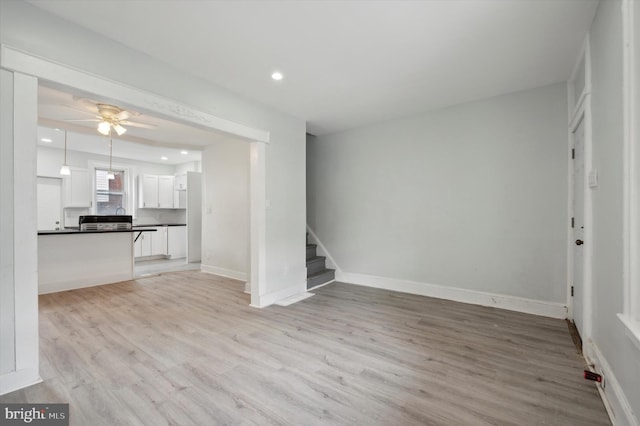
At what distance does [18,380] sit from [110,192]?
22.0 feet

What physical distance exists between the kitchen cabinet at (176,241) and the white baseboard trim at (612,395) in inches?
325

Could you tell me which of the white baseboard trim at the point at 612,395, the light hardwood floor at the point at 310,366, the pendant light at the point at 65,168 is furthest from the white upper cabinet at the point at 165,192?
the white baseboard trim at the point at 612,395

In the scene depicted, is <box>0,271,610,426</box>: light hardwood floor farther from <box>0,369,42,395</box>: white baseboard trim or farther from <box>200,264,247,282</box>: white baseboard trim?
<box>200,264,247,282</box>: white baseboard trim

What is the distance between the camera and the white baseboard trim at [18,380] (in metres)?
1.81

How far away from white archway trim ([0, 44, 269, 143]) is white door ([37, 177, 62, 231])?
5.91m

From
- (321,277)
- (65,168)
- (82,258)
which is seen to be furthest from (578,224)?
(65,168)

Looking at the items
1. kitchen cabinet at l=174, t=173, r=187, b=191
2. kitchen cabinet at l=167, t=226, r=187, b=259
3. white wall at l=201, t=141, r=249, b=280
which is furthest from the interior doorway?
kitchen cabinet at l=174, t=173, r=187, b=191

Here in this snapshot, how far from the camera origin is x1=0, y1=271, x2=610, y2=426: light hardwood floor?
1.70 meters

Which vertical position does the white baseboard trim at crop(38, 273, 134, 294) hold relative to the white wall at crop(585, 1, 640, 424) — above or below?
below

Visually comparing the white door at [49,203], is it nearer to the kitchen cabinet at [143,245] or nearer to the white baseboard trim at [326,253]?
the kitchen cabinet at [143,245]

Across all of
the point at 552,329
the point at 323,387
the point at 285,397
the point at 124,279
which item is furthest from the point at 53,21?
the point at 552,329

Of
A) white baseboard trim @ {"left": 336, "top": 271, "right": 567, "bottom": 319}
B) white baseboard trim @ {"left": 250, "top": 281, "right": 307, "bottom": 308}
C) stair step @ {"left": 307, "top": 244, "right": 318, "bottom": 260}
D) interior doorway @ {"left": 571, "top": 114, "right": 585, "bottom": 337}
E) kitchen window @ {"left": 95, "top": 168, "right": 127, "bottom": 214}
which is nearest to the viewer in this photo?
interior doorway @ {"left": 571, "top": 114, "right": 585, "bottom": 337}

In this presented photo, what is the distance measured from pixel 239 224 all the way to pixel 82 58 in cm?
343

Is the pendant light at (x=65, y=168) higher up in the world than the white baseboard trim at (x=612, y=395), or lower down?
higher up
